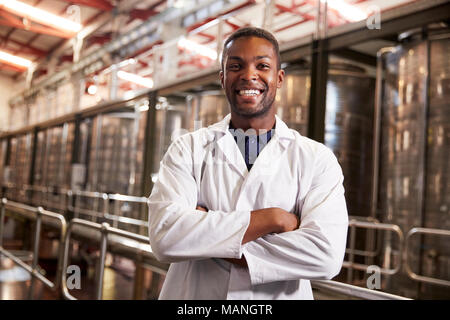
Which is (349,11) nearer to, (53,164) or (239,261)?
(239,261)

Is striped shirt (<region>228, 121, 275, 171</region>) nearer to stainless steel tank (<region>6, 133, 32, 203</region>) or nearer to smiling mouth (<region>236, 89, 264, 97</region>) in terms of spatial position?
smiling mouth (<region>236, 89, 264, 97</region>)

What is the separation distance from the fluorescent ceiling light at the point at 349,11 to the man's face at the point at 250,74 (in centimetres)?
312

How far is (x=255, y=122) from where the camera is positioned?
138cm

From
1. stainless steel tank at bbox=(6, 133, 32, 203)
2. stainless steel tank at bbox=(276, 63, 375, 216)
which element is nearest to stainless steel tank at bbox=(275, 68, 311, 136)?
stainless steel tank at bbox=(276, 63, 375, 216)

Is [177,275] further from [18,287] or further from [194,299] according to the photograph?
[18,287]

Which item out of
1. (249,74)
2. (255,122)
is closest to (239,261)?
A: (255,122)

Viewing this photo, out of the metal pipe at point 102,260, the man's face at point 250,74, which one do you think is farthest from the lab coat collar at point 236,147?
the metal pipe at point 102,260

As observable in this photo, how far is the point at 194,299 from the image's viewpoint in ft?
4.24

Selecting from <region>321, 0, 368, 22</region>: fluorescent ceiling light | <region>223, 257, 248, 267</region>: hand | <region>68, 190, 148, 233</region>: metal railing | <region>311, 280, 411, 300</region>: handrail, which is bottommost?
<region>68, 190, 148, 233</region>: metal railing

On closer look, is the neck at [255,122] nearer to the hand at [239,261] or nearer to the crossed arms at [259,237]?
the crossed arms at [259,237]

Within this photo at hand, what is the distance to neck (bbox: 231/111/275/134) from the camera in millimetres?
1377

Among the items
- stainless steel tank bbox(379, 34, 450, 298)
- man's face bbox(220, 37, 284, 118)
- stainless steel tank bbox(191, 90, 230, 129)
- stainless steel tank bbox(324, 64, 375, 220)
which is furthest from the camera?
stainless steel tank bbox(324, 64, 375, 220)

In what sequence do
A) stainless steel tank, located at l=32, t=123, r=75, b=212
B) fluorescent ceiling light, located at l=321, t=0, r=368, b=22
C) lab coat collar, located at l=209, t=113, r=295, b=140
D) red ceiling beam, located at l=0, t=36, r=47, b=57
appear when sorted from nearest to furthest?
1. lab coat collar, located at l=209, t=113, r=295, b=140
2. fluorescent ceiling light, located at l=321, t=0, r=368, b=22
3. red ceiling beam, located at l=0, t=36, r=47, b=57
4. stainless steel tank, located at l=32, t=123, r=75, b=212
